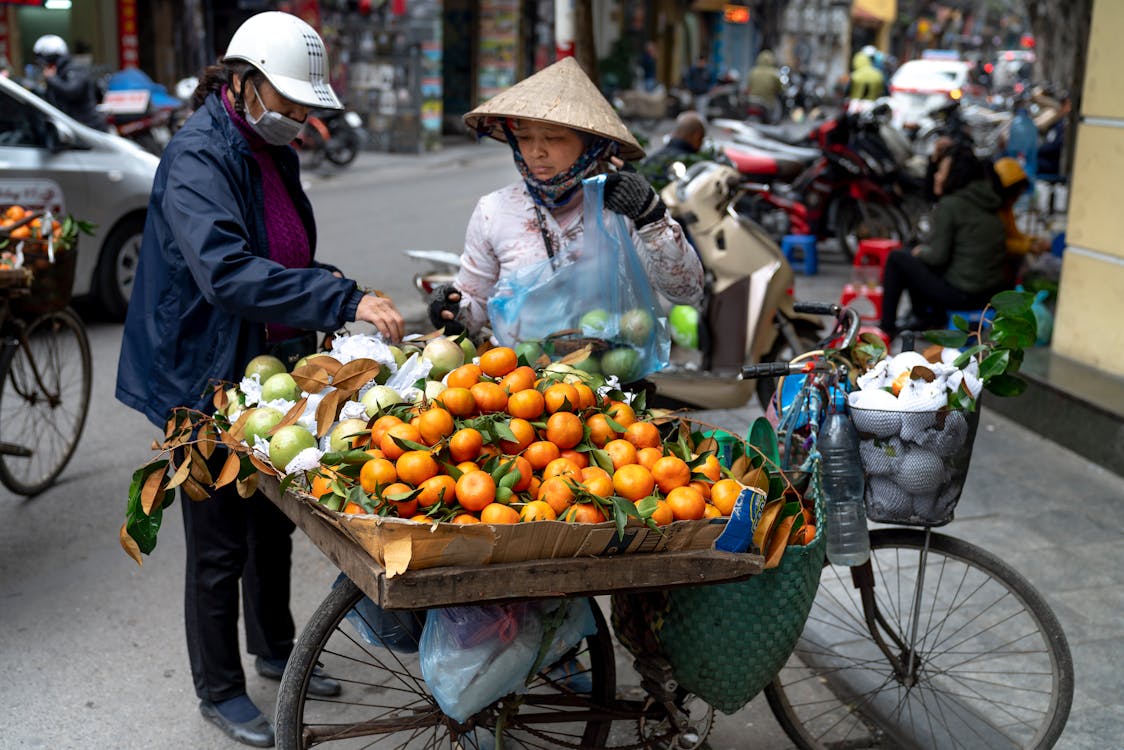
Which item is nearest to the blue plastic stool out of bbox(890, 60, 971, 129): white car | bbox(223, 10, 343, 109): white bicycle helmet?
bbox(223, 10, 343, 109): white bicycle helmet

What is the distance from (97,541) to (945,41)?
6640 centimetres

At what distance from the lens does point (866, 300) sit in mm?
8195

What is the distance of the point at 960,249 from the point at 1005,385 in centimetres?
436

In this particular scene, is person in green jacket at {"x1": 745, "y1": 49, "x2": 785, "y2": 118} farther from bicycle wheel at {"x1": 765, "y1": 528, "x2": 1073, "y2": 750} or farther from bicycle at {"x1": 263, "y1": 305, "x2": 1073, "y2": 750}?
bicycle at {"x1": 263, "y1": 305, "x2": 1073, "y2": 750}

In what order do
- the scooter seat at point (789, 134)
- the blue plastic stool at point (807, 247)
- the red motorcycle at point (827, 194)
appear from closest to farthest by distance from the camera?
1. the blue plastic stool at point (807, 247)
2. the red motorcycle at point (827, 194)
3. the scooter seat at point (789, 134)

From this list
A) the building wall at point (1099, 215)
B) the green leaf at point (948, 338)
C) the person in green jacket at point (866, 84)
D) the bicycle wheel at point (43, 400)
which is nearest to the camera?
the green leaf at point (948, 338)

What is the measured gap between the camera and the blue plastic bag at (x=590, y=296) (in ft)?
10.6

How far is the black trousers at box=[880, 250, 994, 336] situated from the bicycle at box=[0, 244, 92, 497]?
458cm

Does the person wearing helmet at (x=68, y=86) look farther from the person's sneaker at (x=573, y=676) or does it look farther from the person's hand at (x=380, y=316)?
the person's sneaker at (x=573, y=676)

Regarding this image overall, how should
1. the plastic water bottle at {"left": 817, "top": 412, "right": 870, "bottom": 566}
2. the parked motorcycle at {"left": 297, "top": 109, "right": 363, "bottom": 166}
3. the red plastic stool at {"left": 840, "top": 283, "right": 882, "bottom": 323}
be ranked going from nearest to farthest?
the plastic water bottle at {"left": 817, "top": 412, "right": 870, "bottom": 566}
the red plastic stool at {"left": 840, "top": 283, "right": 882, "bottom": 323}
the parked motorcycle at {"left": 297, "top": 109, "right": 363, "bottom": 166}

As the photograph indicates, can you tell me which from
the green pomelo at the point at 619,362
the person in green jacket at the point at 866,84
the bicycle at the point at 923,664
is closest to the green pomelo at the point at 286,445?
the green pomelo at the point at 619,362

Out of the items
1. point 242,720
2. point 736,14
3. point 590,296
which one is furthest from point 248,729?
point 736,14

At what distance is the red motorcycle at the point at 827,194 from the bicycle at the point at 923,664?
6.90 metres

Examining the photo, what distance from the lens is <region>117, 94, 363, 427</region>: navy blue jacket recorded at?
292cm
